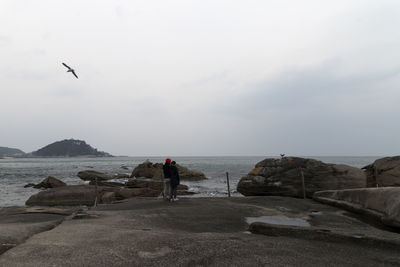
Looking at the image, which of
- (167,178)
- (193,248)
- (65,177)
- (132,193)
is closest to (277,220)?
(193,248)

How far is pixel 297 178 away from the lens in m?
15.7

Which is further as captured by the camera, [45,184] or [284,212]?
[45,184]

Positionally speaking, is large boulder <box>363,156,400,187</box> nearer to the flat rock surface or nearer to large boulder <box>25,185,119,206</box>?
the flat rock surface

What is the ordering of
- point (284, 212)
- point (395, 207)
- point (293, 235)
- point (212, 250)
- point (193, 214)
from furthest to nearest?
point (284, 212) → point (193, 214) → point (395, 207) → point (293, 235) → point (212, 250)

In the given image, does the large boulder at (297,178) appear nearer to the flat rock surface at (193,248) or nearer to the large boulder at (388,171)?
the large boulder at (388,171)

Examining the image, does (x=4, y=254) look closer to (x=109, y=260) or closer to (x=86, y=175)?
(x=109, y=260)

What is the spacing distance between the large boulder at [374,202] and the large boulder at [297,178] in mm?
2631

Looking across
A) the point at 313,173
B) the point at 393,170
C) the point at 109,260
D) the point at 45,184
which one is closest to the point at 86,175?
the point at 45,184

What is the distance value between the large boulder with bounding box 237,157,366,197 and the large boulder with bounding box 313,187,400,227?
8.63 ft

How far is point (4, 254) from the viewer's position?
16.1 feet

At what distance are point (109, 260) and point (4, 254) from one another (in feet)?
6.28

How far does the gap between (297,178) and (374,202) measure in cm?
621

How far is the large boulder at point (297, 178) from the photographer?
15148 mm

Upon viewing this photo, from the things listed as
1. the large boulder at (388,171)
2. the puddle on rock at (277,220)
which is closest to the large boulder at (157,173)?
the large boulder at (388,171)
